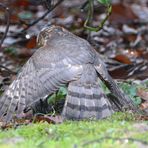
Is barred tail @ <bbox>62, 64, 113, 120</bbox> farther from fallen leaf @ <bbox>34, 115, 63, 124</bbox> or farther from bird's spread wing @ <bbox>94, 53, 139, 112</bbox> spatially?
bird's spread wing @ <bbox>94, 53, 139, 112</bbox>

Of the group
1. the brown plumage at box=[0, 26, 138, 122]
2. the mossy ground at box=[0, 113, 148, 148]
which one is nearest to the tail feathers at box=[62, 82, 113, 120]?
the brown plumage at box=[0, 26, 138, 122]

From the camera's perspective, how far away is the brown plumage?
577 centimetres

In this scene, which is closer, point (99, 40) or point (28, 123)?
point (28, 123)

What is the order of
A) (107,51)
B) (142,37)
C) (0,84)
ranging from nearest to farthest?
(0,84), (107,51), (142,37)

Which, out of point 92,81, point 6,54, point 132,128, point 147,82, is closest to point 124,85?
point 147,82

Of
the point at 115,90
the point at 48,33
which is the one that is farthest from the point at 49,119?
the point at 48,33

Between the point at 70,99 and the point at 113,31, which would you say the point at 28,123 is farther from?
the point at 113,31

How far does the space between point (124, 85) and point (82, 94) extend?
147cm

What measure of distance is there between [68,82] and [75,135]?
1303mm

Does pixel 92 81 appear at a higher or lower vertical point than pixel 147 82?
higher

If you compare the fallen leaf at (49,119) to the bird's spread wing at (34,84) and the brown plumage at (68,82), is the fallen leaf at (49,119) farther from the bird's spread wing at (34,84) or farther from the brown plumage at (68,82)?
the bird's spread wing at (34,84)

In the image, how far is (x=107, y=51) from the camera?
1108 cm

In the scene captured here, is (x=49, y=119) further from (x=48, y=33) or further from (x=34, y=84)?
(x=48, y=33)

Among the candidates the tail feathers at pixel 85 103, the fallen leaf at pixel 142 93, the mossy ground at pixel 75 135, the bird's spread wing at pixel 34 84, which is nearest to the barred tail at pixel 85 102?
the tail feathers at pixel 85 103
